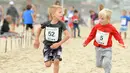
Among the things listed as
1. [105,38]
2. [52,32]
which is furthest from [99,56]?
[52,32]

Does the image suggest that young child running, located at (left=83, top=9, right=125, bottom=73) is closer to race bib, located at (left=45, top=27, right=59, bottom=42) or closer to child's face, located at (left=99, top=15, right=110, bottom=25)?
child's face, located at (left=99, top=15, right=110, bottom=25)

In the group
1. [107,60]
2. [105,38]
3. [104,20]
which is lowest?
[107,60]

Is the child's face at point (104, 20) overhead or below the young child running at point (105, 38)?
overhead

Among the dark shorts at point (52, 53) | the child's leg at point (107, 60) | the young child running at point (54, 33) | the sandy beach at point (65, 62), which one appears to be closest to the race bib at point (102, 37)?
the child's leg at point (107, 60)

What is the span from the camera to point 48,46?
25.2 feet

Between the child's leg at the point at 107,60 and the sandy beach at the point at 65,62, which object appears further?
the sandy beach at the point at 65,62

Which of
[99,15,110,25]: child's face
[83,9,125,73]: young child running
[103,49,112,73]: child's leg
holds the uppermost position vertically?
[99,15,110,25]: child's face

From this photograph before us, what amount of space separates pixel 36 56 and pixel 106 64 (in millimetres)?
4138

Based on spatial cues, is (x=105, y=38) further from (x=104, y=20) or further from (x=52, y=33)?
(x=52, y=33)

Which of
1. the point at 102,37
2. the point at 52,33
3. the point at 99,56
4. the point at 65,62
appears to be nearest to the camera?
the point at 52,33

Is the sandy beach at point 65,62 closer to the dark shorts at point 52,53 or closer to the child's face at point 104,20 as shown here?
the dark shorts at point 52,53

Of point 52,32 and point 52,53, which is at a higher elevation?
point 52,32

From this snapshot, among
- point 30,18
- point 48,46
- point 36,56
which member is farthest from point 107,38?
point 30,18

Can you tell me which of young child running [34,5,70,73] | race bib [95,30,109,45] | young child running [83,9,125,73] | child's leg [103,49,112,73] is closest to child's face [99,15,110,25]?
young child running [83,9,125,73]
